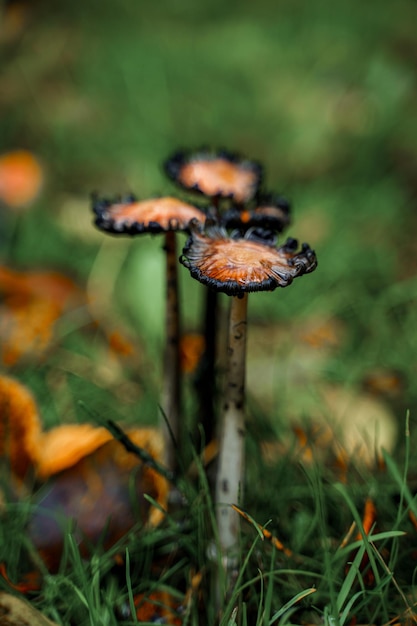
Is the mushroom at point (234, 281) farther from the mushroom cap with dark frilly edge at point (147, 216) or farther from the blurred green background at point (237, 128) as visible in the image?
the blurred green background at point (237, 128)

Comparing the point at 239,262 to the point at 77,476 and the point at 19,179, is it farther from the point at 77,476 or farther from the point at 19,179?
the point at 19,179

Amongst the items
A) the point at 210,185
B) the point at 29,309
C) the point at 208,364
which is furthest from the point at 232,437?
the point at 29,309

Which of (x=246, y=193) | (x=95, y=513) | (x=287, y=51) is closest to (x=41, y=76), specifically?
(x=287, y=51)

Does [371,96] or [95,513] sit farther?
[371,96]

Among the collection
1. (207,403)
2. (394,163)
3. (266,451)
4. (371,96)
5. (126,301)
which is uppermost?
(371,96)

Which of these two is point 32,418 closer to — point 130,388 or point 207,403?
point 207,403


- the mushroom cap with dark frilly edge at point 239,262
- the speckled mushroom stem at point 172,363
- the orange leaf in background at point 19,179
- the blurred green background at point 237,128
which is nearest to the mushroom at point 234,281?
the mushroom cap with dark frilly edge at point 239,262
